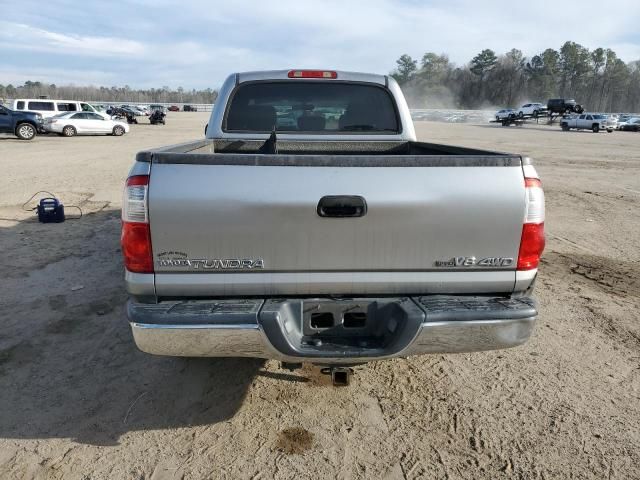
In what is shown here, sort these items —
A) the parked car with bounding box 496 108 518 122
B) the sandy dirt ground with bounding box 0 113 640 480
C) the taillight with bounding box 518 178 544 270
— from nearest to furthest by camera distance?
the taillight with bounding box 518 178 544 270 < the sandy dirt ground with bounding box 0 113 640 480 < the parked car with bounding box 496 108 518 122

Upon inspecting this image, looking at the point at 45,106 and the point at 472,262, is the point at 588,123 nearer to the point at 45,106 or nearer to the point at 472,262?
the point at 45,106

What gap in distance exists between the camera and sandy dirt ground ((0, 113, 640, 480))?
2572 millimetres

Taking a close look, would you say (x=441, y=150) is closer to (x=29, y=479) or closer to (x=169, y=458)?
(x=169, y=458)

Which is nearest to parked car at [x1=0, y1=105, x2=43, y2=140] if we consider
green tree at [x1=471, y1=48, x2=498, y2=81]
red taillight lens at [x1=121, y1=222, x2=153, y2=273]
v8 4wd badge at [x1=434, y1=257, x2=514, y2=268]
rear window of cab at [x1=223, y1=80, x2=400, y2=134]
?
rear window of cab at [x1=223, y1=80, x2=400, y2=134]

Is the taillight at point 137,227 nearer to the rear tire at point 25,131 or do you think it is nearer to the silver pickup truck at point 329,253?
the silver pickup truck at point 329,253

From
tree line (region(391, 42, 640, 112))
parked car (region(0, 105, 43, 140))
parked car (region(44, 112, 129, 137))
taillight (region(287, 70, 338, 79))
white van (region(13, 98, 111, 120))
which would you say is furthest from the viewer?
tree line (region(391, 42, 640, 112))

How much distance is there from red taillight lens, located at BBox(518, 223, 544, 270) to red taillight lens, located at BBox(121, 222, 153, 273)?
1.94 m

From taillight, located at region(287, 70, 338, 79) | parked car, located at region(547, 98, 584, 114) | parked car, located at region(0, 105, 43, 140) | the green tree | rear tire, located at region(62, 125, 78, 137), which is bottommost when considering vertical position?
rear tire, located at region(62, 125, 78, 137)

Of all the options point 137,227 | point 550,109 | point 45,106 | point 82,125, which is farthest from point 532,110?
point 137,227

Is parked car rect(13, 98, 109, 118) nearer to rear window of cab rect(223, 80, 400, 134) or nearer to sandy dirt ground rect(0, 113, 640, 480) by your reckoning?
sandy dirt ground rect(0, 113, 640, 480)

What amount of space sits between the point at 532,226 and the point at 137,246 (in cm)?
205

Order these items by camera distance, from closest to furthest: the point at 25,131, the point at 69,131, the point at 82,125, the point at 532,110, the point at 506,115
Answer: the point at 25,131
the point at 69,131
the point at 82,125
the point at 506,115
the point at 532,110

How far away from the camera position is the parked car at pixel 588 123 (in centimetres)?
4244

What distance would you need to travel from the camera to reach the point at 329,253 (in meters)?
2.45
